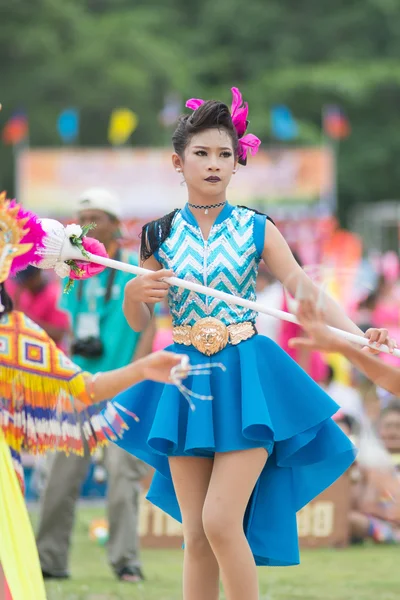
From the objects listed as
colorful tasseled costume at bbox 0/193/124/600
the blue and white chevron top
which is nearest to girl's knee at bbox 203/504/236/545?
colorful tasseled costume at bbox 0/193/124/600

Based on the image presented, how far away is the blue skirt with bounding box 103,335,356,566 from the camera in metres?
4.30

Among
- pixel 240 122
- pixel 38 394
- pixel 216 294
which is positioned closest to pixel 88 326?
pixel 240 122

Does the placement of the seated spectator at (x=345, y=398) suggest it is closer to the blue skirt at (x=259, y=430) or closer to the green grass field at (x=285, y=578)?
the green grass field at (x=285, y=578)

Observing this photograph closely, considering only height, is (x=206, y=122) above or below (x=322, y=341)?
above

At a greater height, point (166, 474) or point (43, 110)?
point (43, 110)

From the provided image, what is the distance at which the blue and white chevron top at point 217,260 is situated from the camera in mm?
4445

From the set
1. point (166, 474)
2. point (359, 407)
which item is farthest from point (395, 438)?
point (166, 474)

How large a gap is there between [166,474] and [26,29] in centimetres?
3323

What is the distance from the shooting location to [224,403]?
433 centimetres

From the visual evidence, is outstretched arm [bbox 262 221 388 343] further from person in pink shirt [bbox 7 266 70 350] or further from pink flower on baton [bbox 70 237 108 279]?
person in pink shirt [bbox 7 266 70 350]

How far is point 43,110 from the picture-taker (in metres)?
36.1

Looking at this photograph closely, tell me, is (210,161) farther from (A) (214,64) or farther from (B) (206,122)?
(A) (214,64)

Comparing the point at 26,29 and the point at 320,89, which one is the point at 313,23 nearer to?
the point at 320,89

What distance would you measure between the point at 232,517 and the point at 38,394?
762 millimetres
